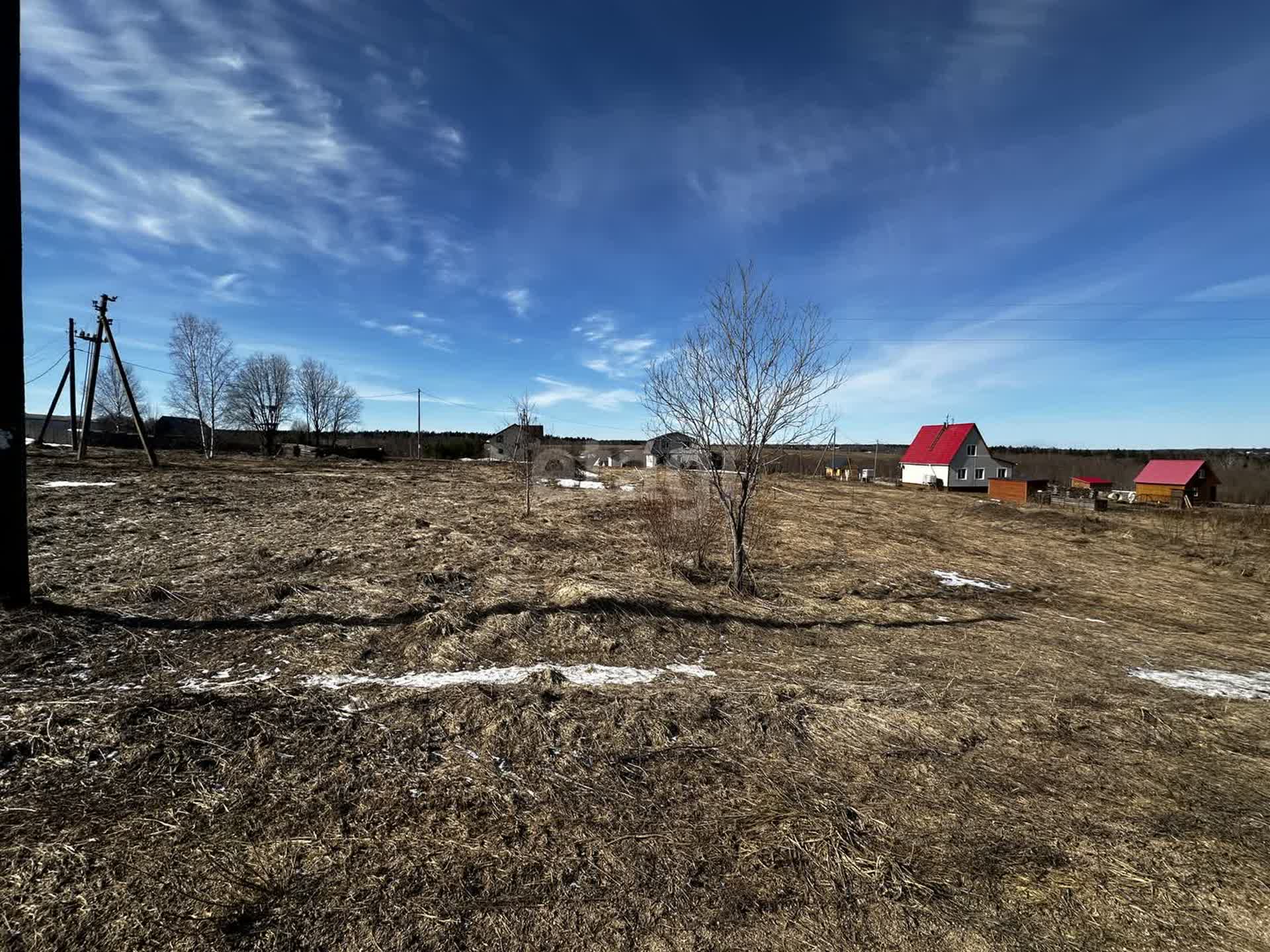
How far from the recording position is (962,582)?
9.84 m

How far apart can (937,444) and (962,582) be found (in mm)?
38388

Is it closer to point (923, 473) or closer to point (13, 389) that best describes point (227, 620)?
point (13, 389)

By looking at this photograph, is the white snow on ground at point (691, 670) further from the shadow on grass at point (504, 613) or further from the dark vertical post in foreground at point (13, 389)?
the dark vertical post in foreground at point (13, 389)

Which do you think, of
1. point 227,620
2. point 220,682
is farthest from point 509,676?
point 227,620

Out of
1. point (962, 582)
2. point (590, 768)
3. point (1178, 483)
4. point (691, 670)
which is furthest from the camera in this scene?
point (1178, 483)

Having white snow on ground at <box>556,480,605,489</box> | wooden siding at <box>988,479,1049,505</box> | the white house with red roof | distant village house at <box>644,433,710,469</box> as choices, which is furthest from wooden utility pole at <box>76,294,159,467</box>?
the white house with red roof

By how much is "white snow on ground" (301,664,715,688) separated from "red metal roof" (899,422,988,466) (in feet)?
142

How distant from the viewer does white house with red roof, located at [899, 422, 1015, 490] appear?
4122 centimetres

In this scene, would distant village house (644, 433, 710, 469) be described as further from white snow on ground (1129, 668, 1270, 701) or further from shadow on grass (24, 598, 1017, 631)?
white snow on ground (1129, 668, 1270, 701)

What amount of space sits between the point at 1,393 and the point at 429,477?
21057 mm

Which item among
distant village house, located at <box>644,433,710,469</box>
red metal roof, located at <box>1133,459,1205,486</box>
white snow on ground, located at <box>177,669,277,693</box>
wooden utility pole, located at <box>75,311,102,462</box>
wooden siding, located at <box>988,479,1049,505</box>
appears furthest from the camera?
red metal roof, located at <box>1133,459,1205,486</box>

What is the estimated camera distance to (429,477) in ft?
82.0

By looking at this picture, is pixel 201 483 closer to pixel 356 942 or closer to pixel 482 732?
pixel 482 732

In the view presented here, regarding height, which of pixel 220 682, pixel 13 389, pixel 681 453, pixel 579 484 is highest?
pixel 13 389
